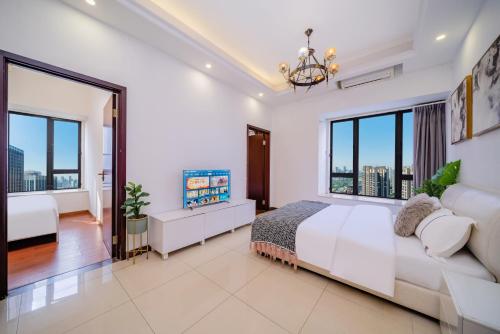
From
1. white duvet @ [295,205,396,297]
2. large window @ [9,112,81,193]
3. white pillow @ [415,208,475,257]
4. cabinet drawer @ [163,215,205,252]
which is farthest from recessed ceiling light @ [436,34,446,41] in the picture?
large window @ [9,112,81,193]

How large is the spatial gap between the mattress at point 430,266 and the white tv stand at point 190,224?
235 centimetres

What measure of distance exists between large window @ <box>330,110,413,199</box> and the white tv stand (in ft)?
9.13

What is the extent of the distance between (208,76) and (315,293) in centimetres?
362

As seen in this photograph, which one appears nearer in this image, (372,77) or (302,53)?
(302,53)

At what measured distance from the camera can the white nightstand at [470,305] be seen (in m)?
0.87

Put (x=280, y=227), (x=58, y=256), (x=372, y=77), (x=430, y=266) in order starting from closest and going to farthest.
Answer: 1. (x=430, y=266)
2. (x=280, y=227)
3. (x=58, y=256)
4. (x=372, y=77)

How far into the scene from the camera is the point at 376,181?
408cm

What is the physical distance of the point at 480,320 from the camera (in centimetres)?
87

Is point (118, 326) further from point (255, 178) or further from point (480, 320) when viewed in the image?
point (255, 178)

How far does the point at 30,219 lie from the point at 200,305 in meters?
2.87

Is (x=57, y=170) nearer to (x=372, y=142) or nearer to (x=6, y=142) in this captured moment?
(x=6, y=142)

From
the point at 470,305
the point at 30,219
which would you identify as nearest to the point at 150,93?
the point at 30,219

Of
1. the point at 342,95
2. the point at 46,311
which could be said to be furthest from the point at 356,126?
the point at 46,311

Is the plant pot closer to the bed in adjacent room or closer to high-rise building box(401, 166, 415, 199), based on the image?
the bed in adjacent room
